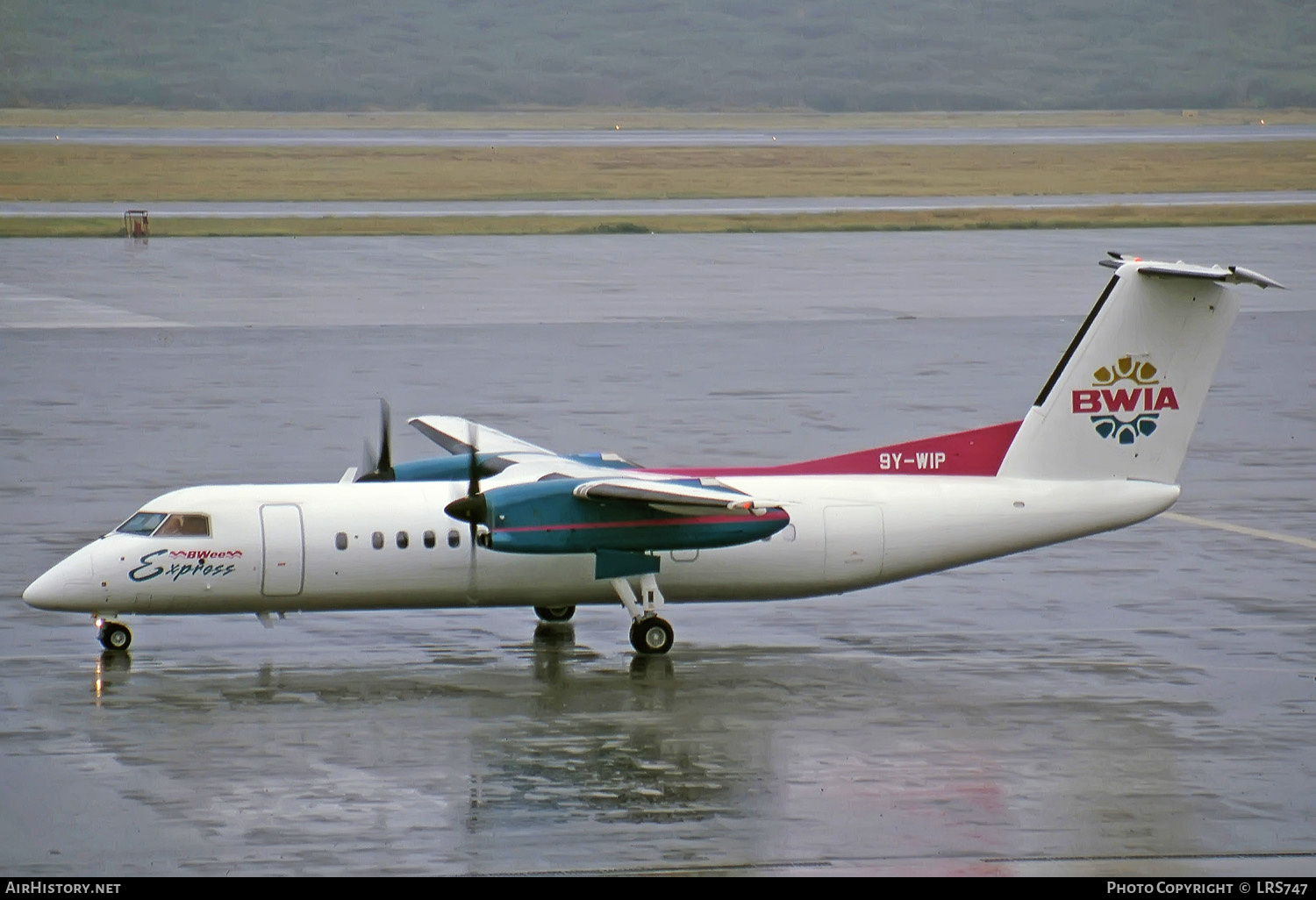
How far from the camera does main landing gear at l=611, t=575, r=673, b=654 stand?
878 inches

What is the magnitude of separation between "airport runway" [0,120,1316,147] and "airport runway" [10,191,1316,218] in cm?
5518

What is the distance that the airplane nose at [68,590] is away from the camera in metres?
21.8

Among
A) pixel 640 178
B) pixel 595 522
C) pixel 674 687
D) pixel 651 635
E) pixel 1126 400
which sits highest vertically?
pixel 640 178

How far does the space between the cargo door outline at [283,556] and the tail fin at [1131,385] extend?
9.05 m

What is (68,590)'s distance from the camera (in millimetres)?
21828

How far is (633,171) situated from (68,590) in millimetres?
105206

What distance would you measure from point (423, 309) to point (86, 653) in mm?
35973

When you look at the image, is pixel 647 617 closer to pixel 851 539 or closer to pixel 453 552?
pixel 453 552

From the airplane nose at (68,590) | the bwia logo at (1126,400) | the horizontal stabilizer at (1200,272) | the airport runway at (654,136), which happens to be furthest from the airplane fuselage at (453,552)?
the airport runway at (654,136)

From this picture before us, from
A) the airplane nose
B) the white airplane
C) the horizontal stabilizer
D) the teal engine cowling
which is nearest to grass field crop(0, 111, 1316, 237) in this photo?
the white airplane

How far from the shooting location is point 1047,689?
69.7 ft

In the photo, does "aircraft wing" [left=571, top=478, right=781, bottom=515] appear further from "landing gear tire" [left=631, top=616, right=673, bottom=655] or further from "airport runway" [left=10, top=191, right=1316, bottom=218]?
"airport runway" [left=10, top=191, right=1316, bottom=218]

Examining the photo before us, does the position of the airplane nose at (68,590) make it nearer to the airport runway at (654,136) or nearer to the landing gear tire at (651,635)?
the landing gear tire at (651,635)

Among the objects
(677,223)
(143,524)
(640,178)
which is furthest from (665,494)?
(640,178)
